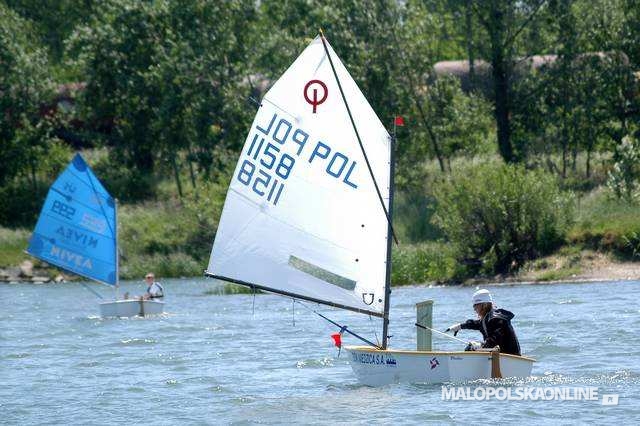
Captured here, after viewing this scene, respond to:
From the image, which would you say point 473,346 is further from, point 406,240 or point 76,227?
point 406,240

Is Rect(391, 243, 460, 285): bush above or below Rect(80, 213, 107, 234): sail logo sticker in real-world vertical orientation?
below

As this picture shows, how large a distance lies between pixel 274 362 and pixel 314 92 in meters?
7.13

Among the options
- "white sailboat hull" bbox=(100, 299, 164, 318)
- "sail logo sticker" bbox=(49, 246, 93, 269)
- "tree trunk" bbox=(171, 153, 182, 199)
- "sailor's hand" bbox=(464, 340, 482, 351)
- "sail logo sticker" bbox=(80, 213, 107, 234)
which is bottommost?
"sailor's hand" bbox=(464, 340, 482, 351)

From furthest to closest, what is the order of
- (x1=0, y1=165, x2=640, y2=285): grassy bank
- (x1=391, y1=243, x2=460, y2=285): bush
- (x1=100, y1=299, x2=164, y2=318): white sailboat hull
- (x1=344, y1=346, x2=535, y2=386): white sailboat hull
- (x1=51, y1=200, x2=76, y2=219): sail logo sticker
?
Result: (x1=391, y1=243, x2=460, y2=285): bush < (x1=0, y1=165, x2=640, y2=285): grassy bank < (x1=51, y1=200, x2=76, y2=219): sail logo sticker < (x1=100, y1=299, x2=164, y2=318): white sailboat hull < (x1=344, y1=346, x2=535, y2=386): white sailboat hull

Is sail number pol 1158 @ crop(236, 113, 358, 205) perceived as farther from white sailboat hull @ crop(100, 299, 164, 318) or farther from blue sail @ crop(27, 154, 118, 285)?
blue sail @ crop(27, 154, 118, 285)

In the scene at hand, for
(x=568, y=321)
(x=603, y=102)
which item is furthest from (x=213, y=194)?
(x=568, y=321)


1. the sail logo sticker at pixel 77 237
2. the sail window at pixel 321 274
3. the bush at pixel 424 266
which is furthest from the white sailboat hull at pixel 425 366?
the bush at pixel 424 266

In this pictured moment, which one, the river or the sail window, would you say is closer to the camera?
the river

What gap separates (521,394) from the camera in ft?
68.9

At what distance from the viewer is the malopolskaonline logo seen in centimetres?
2083

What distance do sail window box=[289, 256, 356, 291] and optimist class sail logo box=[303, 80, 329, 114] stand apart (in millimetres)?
2547

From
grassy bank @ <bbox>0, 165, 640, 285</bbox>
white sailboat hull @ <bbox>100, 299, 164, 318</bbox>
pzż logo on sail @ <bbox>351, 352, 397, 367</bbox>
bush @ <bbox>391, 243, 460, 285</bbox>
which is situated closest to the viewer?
pzż logo on sail @ <bbox>351, 352, 397, 367</bbox>

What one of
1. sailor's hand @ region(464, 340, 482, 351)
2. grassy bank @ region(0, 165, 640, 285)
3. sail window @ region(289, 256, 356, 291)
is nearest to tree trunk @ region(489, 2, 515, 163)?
grassy bank @ region(0, 165, 640, 285)

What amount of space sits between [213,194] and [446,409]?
127 feet
